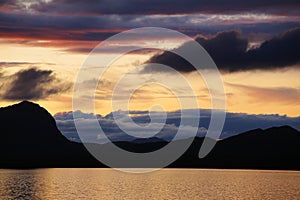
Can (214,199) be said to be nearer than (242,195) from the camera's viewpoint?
Yes

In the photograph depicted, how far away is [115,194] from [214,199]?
23737 mm

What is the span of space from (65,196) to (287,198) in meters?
47.9

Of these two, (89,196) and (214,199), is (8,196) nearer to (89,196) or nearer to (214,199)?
(89,196)

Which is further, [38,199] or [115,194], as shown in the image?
[115,194]

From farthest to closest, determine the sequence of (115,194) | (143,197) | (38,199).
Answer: (115,194)
(143,197)
(38,199)

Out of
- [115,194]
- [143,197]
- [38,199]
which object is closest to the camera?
[38,199]

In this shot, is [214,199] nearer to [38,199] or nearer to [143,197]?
[143,197]

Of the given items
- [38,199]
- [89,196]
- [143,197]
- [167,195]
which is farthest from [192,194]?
[38,199]

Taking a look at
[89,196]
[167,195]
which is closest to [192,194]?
[167,195]

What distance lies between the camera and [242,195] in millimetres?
122812

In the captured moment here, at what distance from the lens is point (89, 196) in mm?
115750

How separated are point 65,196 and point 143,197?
16938mm

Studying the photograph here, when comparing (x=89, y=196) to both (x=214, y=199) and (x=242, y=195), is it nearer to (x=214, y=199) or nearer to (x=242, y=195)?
(x=214, y=199)

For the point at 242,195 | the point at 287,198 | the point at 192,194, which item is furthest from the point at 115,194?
the point at 287,198
